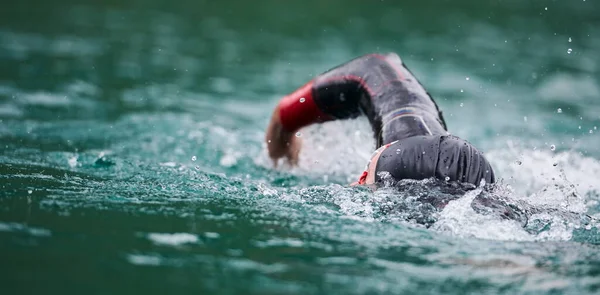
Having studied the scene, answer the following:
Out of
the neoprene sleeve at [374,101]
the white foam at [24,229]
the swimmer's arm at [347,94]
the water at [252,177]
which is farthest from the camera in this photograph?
the swimmer's arm at [347,94]

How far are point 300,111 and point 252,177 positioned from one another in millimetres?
593

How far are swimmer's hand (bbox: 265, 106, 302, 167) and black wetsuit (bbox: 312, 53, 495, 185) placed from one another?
0.46 metres

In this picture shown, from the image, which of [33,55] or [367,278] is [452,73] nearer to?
[33,55]

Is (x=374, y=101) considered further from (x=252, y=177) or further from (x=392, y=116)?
(x=252, y=177)

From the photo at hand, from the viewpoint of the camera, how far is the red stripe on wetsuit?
4988mm

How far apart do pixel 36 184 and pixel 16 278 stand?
138cm

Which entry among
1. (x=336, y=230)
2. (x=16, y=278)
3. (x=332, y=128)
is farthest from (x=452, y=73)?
(x=16, y=278)

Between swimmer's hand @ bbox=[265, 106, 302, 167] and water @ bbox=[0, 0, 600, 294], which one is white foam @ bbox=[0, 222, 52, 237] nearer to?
water @ bbox=[0, 0, 600, 294]

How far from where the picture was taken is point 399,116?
14.5ft

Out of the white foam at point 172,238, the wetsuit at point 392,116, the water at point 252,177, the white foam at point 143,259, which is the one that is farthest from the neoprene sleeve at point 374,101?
the white foam at point 143,259

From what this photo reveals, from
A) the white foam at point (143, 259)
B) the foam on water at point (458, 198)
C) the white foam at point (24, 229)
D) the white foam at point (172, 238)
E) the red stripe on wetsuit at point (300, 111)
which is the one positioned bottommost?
the white foam at point (143, 259)

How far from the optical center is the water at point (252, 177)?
116 inches

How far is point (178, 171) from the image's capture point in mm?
4715

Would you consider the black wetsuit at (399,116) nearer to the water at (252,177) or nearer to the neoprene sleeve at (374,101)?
the neoprene sleeve at (374,101)
